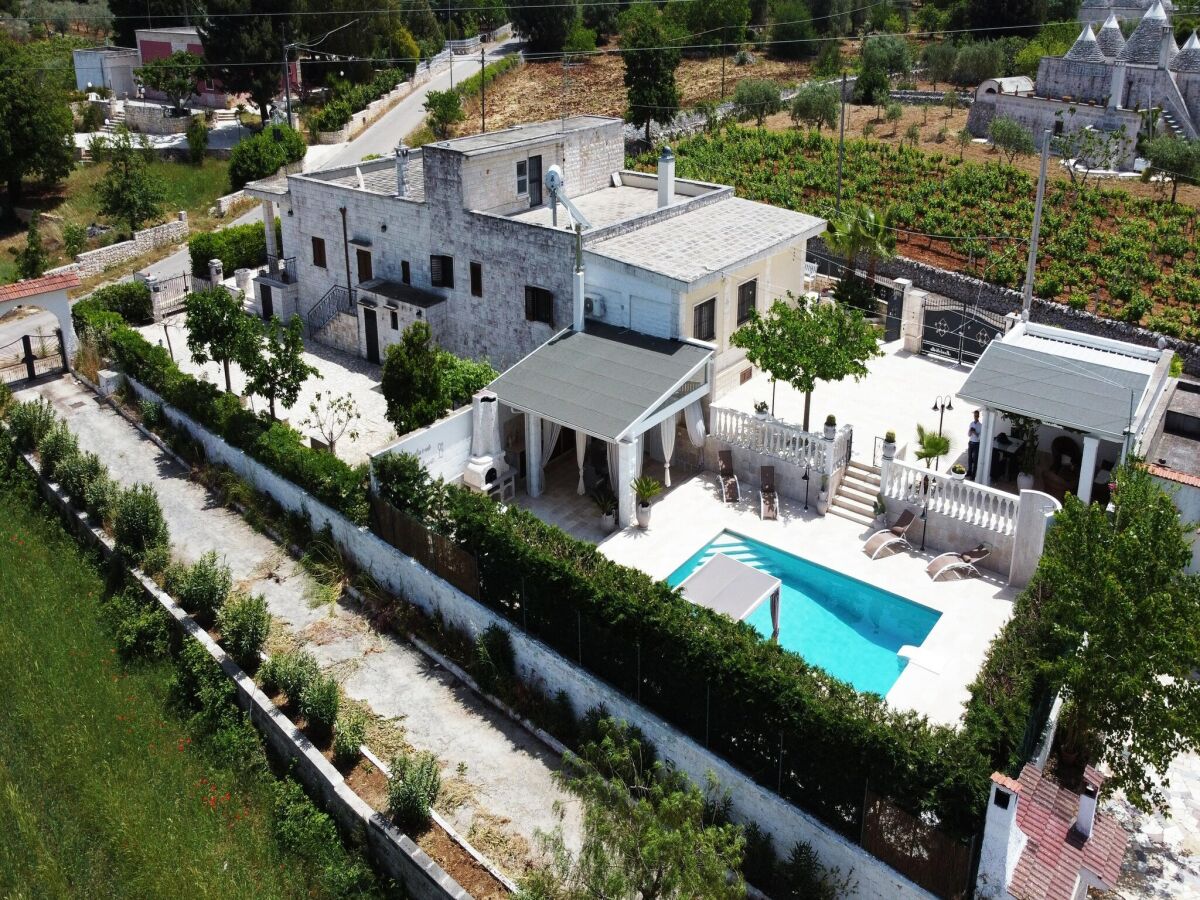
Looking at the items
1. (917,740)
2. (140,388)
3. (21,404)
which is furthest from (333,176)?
(917,740)

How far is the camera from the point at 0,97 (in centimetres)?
5150

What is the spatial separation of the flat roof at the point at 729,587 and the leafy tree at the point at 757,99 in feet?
202

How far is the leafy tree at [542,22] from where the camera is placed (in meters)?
92.2

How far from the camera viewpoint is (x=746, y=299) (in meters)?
27.8

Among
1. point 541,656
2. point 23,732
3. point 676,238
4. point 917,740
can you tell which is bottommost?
point 23,732

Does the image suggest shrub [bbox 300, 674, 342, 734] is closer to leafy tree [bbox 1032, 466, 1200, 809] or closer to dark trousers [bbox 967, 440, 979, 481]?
leafy tree [bbox 1032, 466, 1200, 809]

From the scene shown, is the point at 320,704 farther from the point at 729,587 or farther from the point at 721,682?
the point at 729,587

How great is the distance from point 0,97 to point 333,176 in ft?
88.1

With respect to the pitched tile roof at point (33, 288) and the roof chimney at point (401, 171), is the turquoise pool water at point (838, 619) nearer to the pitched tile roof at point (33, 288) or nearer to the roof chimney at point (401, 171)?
the roof chimney at point (401, 171)

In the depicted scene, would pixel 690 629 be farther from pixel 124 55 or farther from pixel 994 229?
pixel 124 55

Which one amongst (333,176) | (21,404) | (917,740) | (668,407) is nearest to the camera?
(917,740)

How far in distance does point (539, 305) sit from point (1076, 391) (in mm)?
13229

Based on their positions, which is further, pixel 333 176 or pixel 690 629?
pixel 333 176

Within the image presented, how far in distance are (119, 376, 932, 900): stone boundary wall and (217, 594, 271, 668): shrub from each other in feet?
9.26
